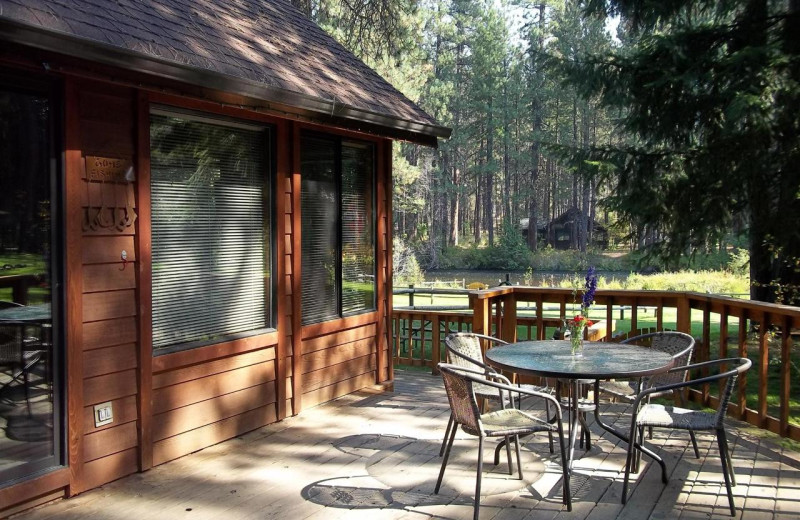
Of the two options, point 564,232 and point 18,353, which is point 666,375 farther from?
point 564,232

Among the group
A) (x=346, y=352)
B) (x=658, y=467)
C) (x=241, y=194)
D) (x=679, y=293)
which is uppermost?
(x=241, y=194)

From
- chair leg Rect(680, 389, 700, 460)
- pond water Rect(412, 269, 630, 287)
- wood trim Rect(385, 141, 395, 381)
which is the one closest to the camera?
chair leg Rect(680, 389, 700, 460)

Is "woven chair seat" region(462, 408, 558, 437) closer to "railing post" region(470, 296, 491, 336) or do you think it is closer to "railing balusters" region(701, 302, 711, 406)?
"railing post" region(470, 296, 491, 336)

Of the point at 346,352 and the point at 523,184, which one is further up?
the point at 523,184

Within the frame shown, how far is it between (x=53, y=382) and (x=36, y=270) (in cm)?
58

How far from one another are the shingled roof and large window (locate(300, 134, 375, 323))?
1.66 feet

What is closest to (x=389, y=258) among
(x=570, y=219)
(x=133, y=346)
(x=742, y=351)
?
(x=133, y=346)

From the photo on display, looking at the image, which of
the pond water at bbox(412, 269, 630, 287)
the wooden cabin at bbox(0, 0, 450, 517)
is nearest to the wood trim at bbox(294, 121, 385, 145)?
the wooden cabin at bbox(0, 0, 450, 517)

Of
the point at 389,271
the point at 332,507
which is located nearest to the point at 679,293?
the point at 389,271

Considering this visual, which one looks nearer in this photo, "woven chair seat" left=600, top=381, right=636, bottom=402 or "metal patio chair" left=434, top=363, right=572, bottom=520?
"metal patio chair" left=434, top=363, right=572, bottom=520

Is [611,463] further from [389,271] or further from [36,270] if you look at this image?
[36,270]

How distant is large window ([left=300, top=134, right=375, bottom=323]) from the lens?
5.42m

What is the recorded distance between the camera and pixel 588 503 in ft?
11.6

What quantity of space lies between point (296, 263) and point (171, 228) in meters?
1.21
